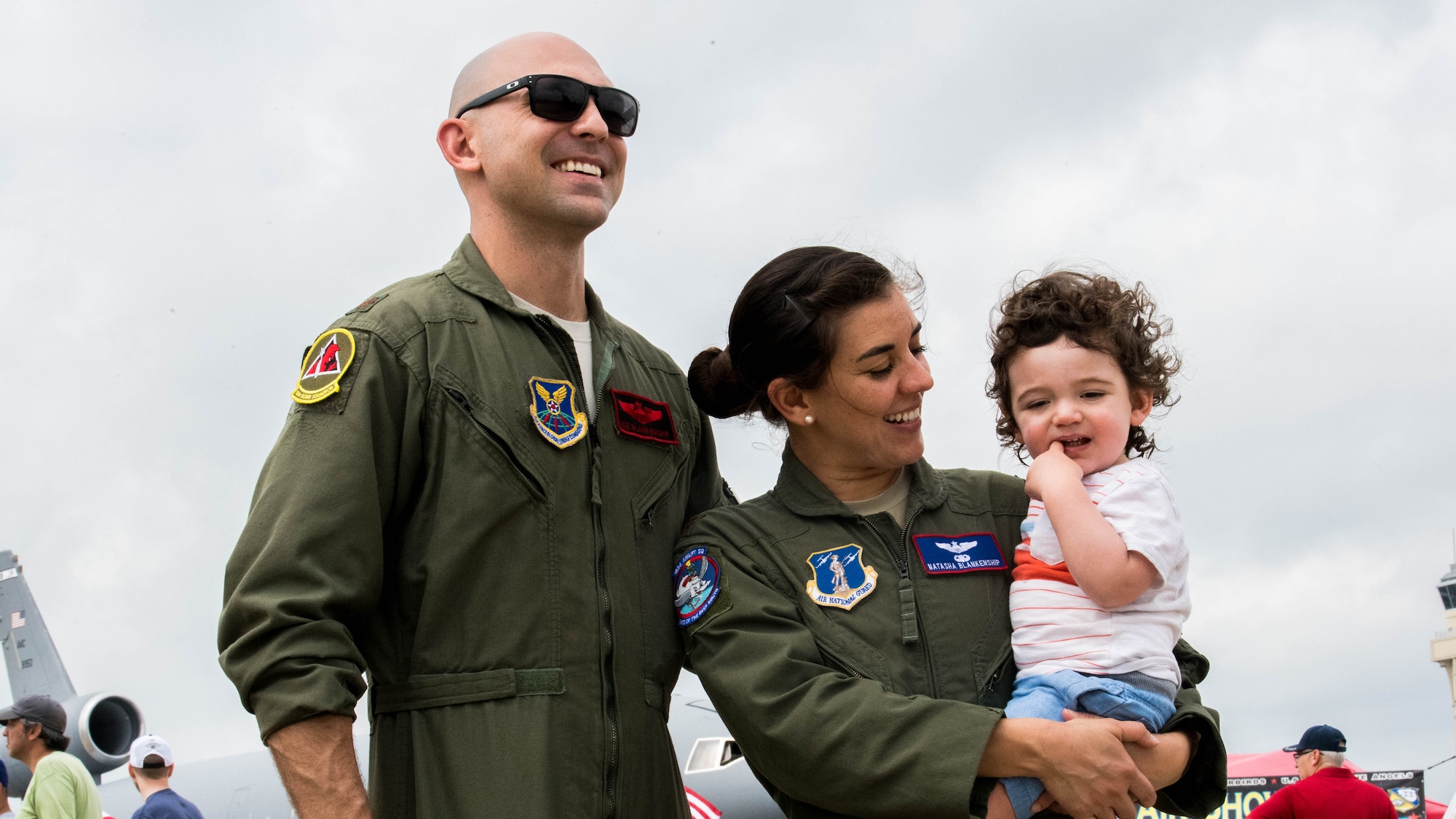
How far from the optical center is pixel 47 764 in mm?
6629

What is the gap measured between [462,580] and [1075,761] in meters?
1.33

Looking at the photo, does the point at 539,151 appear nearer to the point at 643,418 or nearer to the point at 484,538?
the point at 643,418

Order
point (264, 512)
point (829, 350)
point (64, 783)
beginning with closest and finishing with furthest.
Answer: point (264, 512) → point (829, 350) → point (64, 783)

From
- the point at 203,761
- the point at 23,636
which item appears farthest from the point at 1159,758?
the point at 23,636

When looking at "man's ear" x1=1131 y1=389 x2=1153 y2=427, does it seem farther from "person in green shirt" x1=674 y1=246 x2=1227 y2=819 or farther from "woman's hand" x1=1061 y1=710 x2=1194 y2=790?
"woman's hand" x1=1061 y1=710 x2=1194 y2=790

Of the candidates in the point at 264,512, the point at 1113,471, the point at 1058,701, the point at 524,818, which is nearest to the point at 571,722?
the point at 524,818

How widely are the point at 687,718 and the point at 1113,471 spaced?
33.9ft

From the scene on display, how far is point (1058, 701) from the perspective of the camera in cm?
229

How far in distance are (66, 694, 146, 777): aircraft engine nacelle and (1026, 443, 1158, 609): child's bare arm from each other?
68.9 feet

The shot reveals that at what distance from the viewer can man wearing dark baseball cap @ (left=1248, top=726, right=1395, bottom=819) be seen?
7.60 m

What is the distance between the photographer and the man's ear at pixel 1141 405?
278cm

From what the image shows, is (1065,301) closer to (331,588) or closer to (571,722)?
(571,722)

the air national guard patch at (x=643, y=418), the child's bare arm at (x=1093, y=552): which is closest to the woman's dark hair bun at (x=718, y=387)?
the air national guard patch at (x=643, y=418)

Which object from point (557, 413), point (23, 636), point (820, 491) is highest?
point (557, 413)
